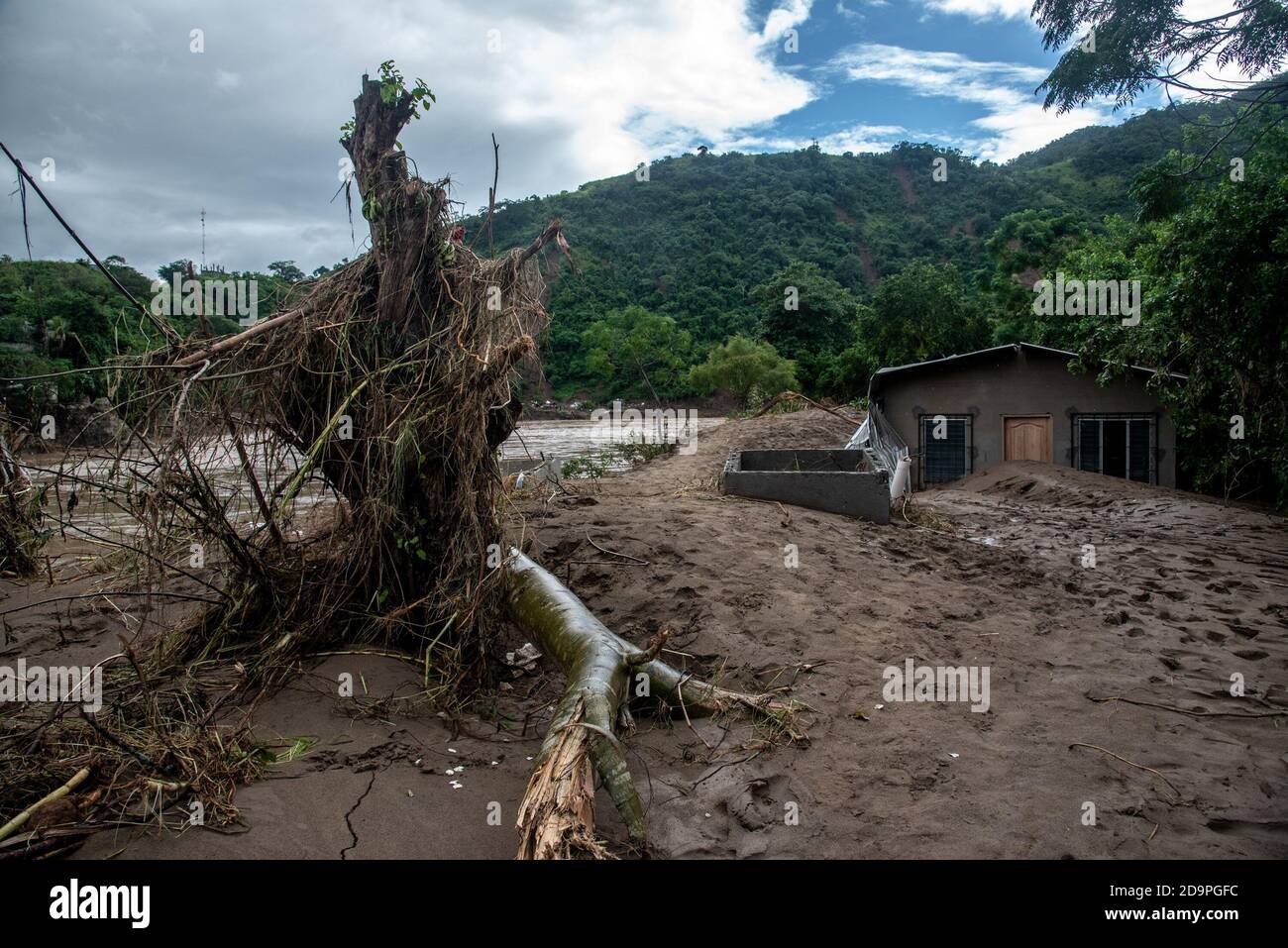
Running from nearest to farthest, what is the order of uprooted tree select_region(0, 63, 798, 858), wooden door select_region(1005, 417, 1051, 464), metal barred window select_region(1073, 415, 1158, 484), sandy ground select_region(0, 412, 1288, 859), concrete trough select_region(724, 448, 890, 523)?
sandy ground select_region(0, 412, 1288, 859) → uprooted tree select_region(0, 63, 798, 858) → concrete trough select_region(724, 448, 890, 523) → metal barred window select_region(1073, 415, 1158, 484) → wooden door select_region(1005, 417, 1051, 464)

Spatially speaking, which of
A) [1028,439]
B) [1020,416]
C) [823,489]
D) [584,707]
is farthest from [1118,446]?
[584,707]

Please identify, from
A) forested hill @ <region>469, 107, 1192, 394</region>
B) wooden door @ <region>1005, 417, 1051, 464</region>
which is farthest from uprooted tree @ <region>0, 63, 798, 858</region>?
forested hill @ <region>469, 107, 1192, 394</region>

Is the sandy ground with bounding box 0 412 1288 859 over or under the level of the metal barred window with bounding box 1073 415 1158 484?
under

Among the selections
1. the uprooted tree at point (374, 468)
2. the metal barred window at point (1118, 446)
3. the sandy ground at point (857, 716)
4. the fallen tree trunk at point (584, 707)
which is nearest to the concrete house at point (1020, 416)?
the metal barred window at point (1118, 446)

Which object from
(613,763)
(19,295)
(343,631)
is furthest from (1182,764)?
(19,295)

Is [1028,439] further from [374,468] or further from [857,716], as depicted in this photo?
[374,468]

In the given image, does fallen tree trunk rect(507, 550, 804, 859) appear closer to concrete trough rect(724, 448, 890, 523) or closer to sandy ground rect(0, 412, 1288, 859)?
sandy ground rect(0, 412, 1288, 859)

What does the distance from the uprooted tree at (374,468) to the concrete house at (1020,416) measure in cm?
1386

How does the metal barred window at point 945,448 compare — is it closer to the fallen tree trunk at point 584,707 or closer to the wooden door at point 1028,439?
the wooden door at point 1028,439

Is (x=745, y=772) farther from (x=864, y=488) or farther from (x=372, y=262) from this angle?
(x=864, y=488)

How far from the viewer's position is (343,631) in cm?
571

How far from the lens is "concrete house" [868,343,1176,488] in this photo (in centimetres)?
1606

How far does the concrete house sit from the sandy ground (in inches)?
293
